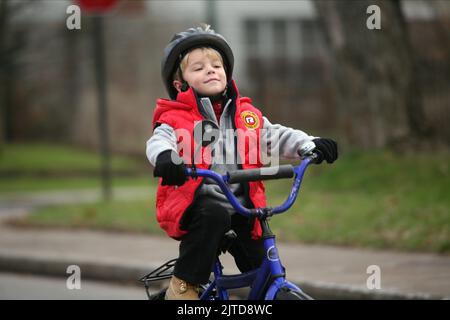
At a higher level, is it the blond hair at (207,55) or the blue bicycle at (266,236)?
the blond hair at (207,55)

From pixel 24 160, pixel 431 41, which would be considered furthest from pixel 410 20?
pixel 24 160

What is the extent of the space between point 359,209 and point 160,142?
5.87 metres

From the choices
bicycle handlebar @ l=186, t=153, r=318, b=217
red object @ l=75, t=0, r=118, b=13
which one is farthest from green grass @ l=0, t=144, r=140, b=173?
bicycle handlebar @ l=186, t=153, r=318, b=217

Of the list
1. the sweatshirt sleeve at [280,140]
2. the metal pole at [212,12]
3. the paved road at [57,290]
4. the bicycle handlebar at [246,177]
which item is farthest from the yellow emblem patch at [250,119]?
the metal pole at [212,12]

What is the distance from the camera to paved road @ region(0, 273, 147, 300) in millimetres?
7878

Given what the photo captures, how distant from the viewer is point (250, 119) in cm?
464

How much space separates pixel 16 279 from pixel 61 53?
2279cm

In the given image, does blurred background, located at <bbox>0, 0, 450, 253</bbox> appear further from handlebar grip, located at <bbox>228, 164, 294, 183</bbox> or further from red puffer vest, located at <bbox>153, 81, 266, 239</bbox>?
handlebar grip, located at <bbox>228, 164, 294, 183</bbox>

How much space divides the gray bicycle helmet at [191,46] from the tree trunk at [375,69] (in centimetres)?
744

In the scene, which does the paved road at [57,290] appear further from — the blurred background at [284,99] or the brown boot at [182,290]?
the brown boot at [182,290]

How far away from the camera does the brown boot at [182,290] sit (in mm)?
4543

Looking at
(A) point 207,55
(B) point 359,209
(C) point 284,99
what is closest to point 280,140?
(A) point 207,55

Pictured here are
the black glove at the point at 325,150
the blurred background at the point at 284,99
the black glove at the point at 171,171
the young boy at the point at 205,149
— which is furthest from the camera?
the blurred background at the point at 284,99

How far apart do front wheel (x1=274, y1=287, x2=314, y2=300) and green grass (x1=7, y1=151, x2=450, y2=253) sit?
4367 millimetres
